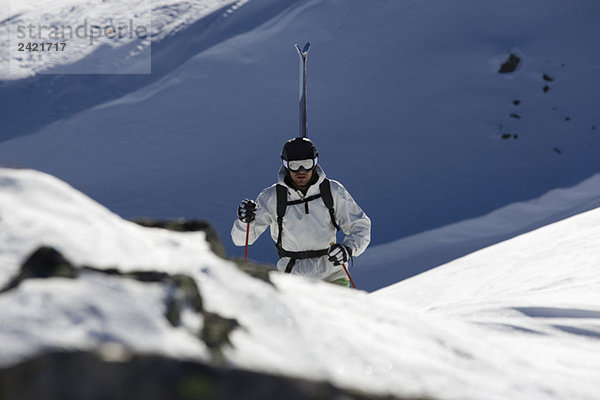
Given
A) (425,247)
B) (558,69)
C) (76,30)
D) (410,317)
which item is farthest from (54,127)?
(410,317)

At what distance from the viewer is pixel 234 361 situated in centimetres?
143

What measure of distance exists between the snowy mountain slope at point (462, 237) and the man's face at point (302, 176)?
17.0 feet

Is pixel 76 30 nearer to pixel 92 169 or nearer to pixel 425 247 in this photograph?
pixel 92 169

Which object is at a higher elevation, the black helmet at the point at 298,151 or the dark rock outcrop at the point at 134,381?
the black helmet at the point at 298,151

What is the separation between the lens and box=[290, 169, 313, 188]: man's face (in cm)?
452

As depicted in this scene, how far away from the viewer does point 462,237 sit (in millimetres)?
10906

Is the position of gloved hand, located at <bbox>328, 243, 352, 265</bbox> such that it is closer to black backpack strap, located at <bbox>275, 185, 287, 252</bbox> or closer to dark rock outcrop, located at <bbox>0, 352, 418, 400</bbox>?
black backpack strap, located at <bbox>275, 185, 287, 252</bbox>

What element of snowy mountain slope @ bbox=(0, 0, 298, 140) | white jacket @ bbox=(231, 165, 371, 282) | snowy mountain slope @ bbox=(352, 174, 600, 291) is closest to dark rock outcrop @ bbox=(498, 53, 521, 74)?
snowy mountain slope @ bbox=(352, 174, 600, 291)

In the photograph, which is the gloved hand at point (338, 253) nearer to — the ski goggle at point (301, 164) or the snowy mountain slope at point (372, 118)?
the ski goggle at point (301, 164)

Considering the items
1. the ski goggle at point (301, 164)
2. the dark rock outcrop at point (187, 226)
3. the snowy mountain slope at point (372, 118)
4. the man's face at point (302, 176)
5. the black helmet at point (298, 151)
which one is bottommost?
the dark rock outcrop at point (187, 226)

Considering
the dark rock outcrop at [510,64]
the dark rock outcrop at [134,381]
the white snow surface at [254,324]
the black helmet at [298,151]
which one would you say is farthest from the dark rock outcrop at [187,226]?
the dark rock outcrop at [510,64]

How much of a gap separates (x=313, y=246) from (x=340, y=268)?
0.80ft

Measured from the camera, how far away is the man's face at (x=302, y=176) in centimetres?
452

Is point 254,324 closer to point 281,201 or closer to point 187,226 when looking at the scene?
point 187,226
